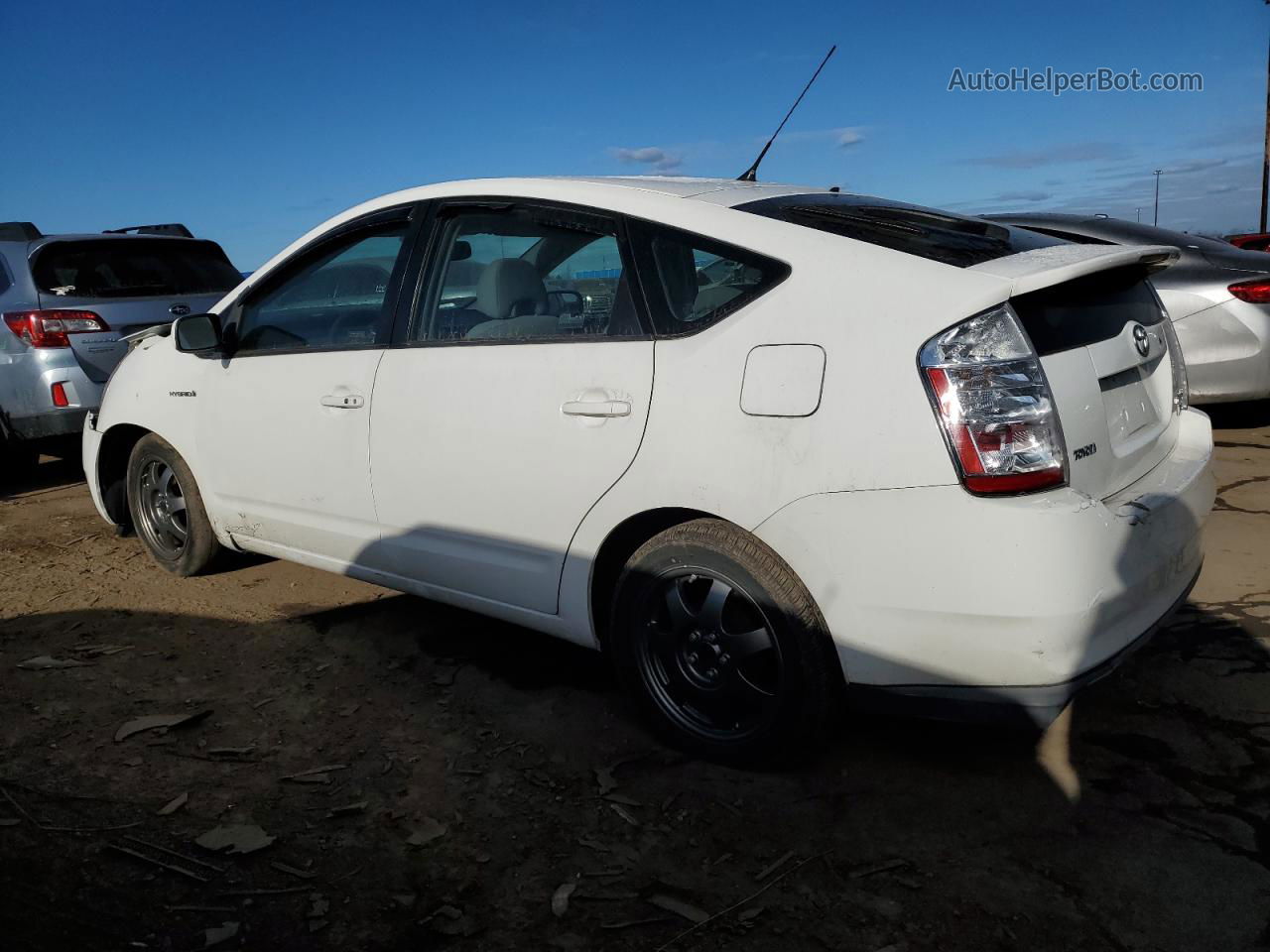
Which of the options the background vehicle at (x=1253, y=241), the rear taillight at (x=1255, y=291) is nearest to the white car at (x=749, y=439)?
the rear taillight at (x=1255, y=291)

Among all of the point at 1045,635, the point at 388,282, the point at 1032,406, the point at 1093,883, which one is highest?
the point at 388,282

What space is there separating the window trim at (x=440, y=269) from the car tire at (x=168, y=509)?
1582mm

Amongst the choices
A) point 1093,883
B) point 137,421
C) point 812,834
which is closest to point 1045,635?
point 1093,883

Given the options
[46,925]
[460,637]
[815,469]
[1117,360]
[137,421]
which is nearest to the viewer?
[46,925]

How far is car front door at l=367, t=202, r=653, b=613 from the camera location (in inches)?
111

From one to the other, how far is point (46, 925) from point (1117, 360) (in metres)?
2.84

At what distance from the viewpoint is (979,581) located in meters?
2.23

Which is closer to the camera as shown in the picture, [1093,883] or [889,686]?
[1093,883]

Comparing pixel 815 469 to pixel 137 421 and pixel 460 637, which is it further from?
pixel 137 421

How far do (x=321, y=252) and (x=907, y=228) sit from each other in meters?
2.20

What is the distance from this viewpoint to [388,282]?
137 inches

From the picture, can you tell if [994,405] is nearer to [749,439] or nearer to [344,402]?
[749,439]

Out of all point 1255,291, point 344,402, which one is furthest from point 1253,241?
point 344,402

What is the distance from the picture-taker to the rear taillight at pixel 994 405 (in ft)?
7.31
